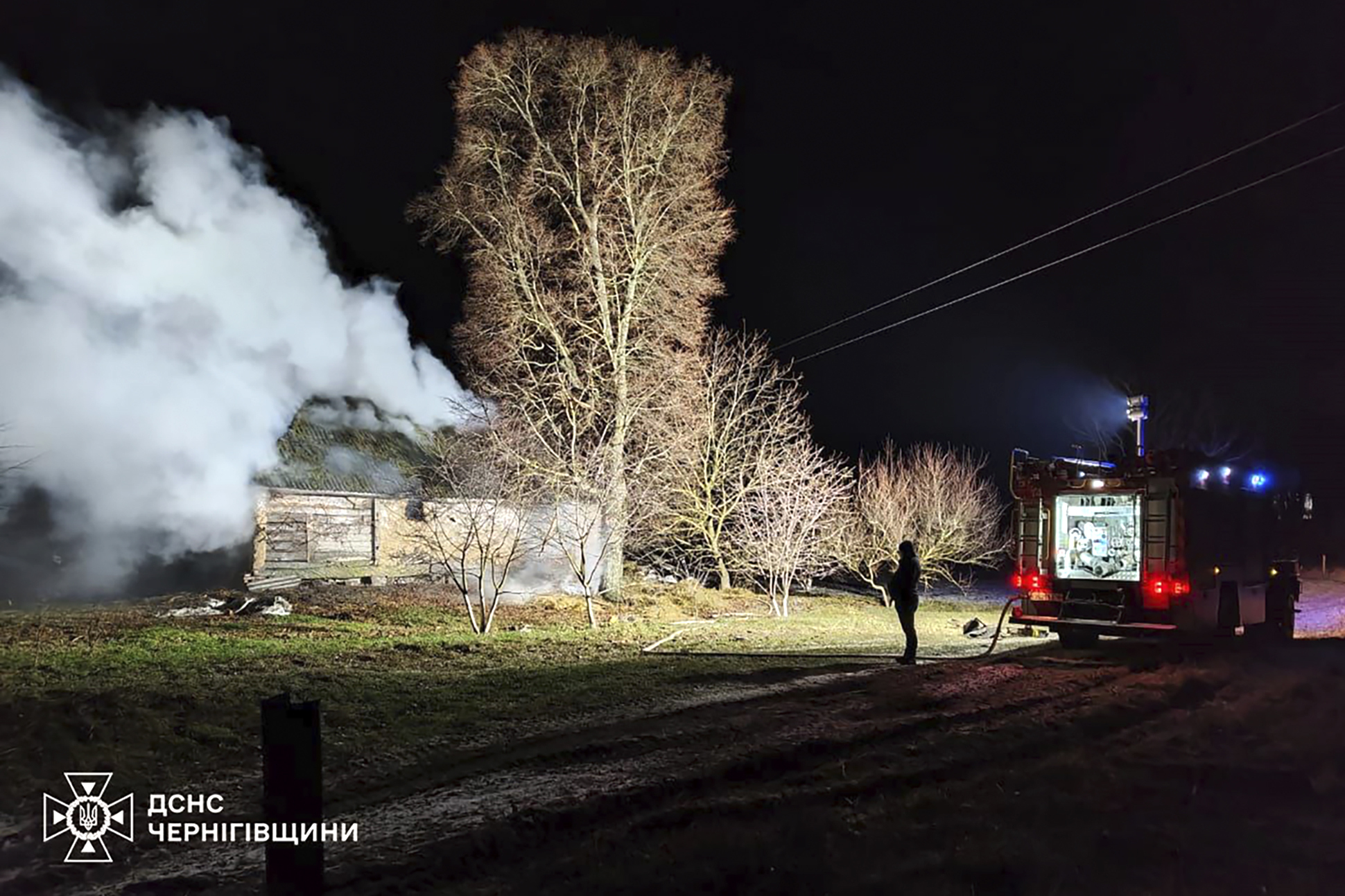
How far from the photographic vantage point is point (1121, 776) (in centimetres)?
623

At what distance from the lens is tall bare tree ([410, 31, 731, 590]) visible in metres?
21.7

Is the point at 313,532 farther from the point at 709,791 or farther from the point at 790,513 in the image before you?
the point at 709,791

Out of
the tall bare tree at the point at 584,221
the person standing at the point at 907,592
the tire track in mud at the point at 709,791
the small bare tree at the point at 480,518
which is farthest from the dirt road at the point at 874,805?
the tall bare tree at the point at 584,221

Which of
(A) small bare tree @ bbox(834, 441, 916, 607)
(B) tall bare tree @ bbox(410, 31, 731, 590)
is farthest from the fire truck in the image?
(A) small bare tree @ bbox(834, 441, 916, 607)

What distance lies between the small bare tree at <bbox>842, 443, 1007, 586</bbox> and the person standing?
13512 mm

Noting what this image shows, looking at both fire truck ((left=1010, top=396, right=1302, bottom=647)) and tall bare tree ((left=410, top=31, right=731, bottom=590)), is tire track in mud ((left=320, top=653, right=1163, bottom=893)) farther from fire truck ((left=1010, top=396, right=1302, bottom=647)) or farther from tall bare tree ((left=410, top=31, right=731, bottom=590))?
tall bare tree ((left=410, top=31, right=731, bottom=590))

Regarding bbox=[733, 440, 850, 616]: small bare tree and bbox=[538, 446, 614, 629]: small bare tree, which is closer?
bbox=[538, 446, 614, 629]: small bare tree

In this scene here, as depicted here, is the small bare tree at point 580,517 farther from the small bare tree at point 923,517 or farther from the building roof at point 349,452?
the small bare tree at point 923,517

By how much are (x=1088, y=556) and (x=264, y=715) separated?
40.0 ft

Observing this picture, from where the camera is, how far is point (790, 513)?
21.6 m

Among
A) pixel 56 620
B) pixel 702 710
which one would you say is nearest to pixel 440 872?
pixel 702 710

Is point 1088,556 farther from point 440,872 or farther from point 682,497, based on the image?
point 682,497

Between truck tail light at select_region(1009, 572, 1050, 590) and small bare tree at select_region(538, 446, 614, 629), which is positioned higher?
small bare tree at select_region(538, 446, 614, 629)

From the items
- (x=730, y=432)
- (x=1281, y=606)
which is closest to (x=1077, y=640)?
(x=1281, y=606)
